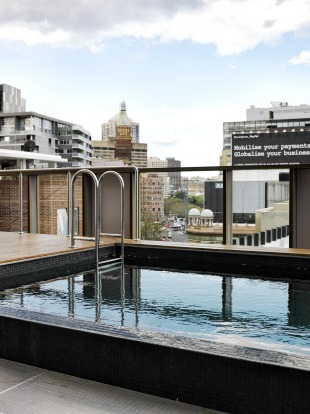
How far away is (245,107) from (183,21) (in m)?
49.9

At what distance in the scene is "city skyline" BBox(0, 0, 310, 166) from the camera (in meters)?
26.5

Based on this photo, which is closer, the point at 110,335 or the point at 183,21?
the point at 110,335

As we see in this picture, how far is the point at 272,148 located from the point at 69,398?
3841 cm

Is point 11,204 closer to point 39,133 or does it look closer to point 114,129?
point 39,133

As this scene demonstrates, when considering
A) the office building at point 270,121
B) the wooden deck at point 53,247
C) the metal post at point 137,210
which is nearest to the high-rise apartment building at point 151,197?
the metal post at point 137,210

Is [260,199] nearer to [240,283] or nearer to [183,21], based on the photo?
[240,283]

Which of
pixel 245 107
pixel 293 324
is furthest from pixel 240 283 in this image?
pixel 245 107

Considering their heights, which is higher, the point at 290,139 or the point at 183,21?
the point at 183,21

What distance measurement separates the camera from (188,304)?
351 centimetres

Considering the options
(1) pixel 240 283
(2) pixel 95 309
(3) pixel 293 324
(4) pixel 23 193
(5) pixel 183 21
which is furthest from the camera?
(5) pixel 183 21

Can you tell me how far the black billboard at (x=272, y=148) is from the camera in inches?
1522

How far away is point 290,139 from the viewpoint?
41.1 meters

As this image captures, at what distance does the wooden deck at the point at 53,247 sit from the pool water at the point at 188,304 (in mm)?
309

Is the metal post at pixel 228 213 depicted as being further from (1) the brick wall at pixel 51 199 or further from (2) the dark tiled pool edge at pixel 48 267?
(1) the brick wall at pixel 51 199
